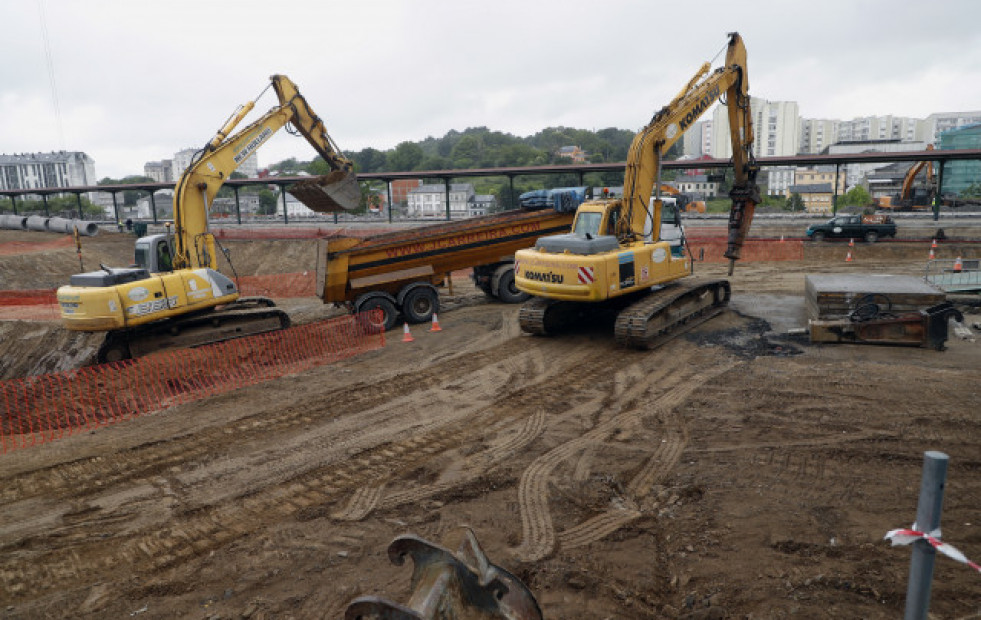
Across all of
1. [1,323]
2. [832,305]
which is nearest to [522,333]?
[832,305]

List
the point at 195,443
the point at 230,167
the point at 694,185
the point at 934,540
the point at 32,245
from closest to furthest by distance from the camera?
the point at 934,540 → the point at 195,443 → the point at 230,167 → the point at 32,245 → the point at 694,185

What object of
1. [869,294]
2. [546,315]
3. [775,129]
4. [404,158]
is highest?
[775,129]

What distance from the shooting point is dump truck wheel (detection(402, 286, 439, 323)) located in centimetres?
1430

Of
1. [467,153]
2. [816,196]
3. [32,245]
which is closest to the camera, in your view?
[32,245]

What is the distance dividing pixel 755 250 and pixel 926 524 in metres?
24.2

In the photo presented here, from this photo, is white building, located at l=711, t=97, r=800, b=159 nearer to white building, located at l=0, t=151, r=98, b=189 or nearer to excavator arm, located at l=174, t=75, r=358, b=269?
excavator arm, located at l=174, t=75, r=358, b=269

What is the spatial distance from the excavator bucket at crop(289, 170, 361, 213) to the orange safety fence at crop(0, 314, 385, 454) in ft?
8.29

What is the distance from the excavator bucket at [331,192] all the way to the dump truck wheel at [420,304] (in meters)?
2.33

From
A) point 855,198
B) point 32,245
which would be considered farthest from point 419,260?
point 855,198

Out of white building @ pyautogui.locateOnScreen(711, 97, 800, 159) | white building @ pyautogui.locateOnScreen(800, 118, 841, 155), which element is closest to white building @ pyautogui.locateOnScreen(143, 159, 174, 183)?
white building @ pyautogui.locateOnScreen(711, 97, 800, 159)

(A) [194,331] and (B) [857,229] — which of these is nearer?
(A) [194,331]

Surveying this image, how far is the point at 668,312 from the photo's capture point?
1159 cm

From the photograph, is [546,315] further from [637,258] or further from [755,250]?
[755,250]

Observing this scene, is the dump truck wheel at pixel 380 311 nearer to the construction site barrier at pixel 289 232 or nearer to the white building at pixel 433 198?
the construction site barrier at pixel 289 232
